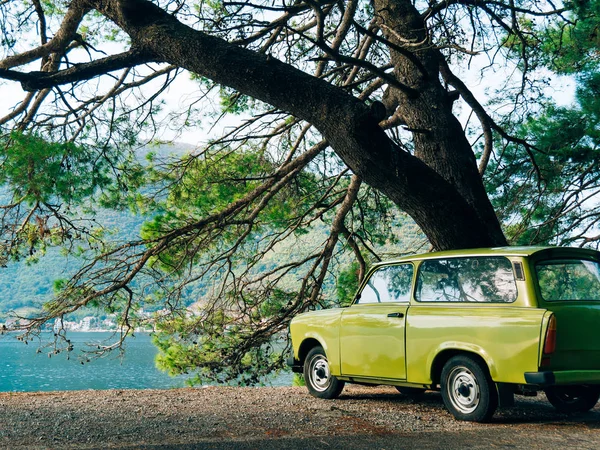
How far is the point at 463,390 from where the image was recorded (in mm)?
7324

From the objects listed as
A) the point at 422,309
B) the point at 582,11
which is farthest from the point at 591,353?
the point at 582,11

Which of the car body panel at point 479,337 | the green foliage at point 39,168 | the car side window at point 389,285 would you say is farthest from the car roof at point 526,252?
the green foliage at point 39,168

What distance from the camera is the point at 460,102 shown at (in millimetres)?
16016

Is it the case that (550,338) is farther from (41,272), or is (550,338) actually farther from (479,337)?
(41,272)

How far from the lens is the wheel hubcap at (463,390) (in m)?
7.22

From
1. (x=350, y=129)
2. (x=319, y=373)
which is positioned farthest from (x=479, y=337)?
(x=350, y=129)

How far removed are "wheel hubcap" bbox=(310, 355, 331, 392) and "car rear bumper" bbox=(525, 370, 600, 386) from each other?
120 inches

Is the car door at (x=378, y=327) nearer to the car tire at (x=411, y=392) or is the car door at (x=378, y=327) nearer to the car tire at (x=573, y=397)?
the car tire at (x=411, y=392)

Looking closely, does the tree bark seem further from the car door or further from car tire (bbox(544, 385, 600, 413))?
car tire (bbox(544, 385, 600, 413))

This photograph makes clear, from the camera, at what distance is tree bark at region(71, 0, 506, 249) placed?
28.9 feet

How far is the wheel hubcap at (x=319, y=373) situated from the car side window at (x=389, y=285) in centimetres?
95

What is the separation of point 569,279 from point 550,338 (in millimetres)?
1117

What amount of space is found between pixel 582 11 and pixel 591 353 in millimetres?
7441

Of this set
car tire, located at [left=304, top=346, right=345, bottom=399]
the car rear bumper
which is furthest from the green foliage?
the car rear bumper
